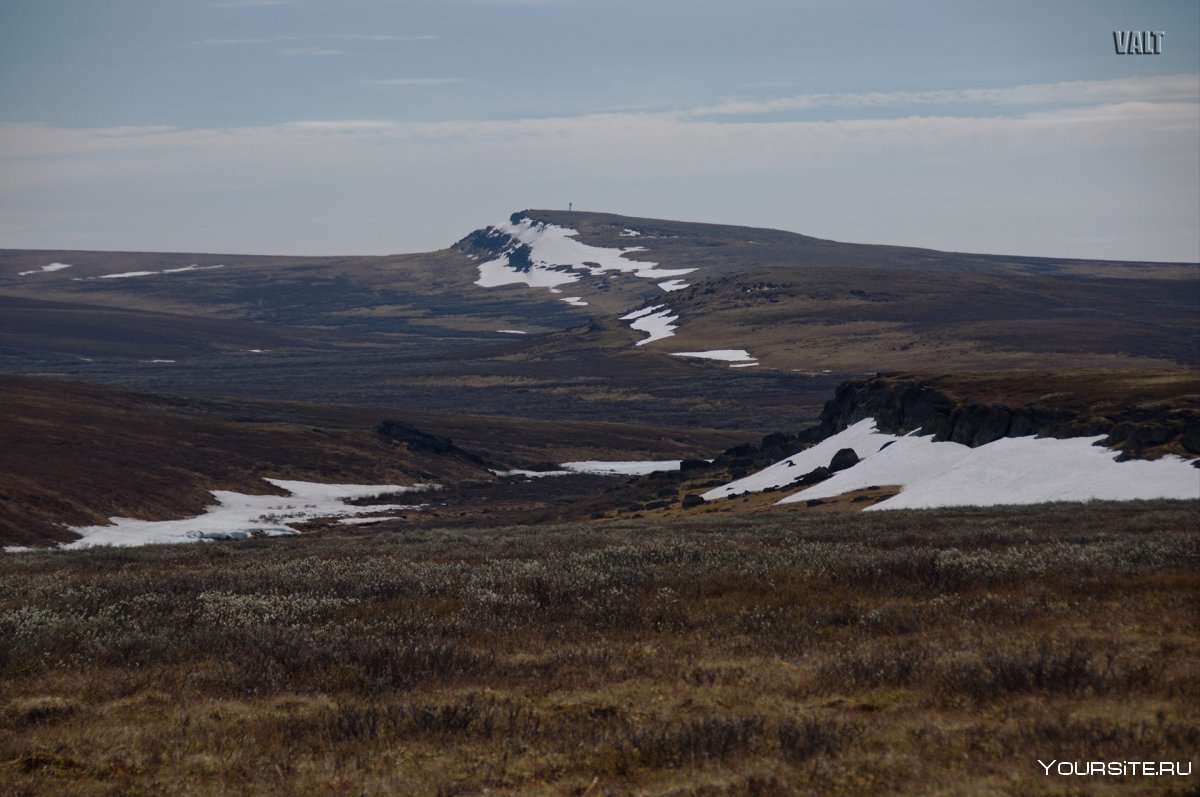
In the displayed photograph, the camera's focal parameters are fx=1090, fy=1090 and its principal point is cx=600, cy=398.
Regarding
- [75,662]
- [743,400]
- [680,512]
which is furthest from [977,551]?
[743,400]

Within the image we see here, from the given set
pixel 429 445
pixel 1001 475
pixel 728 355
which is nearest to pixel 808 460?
pixel 1001 475

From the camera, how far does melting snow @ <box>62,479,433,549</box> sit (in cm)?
5262

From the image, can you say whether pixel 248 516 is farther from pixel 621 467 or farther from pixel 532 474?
pixel 621 467

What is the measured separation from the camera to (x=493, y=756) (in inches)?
344

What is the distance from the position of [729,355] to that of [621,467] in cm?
10225

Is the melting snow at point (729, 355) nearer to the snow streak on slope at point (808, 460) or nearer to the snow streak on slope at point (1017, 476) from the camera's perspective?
the snow streak on slope at point (808, 460)

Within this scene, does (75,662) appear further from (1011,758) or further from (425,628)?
(1011,758)

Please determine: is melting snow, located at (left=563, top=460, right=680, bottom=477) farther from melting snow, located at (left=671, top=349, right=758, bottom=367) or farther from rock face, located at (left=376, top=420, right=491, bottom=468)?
melting snow, located at (left=671, top=349, right=758, bottom=367)

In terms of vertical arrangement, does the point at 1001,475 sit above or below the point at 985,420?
below

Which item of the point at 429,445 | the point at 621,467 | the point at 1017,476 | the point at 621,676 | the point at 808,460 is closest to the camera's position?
the point at 621,676

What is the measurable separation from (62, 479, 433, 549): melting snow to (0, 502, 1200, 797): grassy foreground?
36.5 meters

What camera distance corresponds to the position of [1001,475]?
143ft

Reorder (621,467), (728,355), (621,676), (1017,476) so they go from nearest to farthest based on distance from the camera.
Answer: (621,676) < (1017,476) < (621,467) < (728,355)

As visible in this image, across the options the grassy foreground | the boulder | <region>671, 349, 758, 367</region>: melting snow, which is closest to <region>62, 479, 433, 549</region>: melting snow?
the boulder
